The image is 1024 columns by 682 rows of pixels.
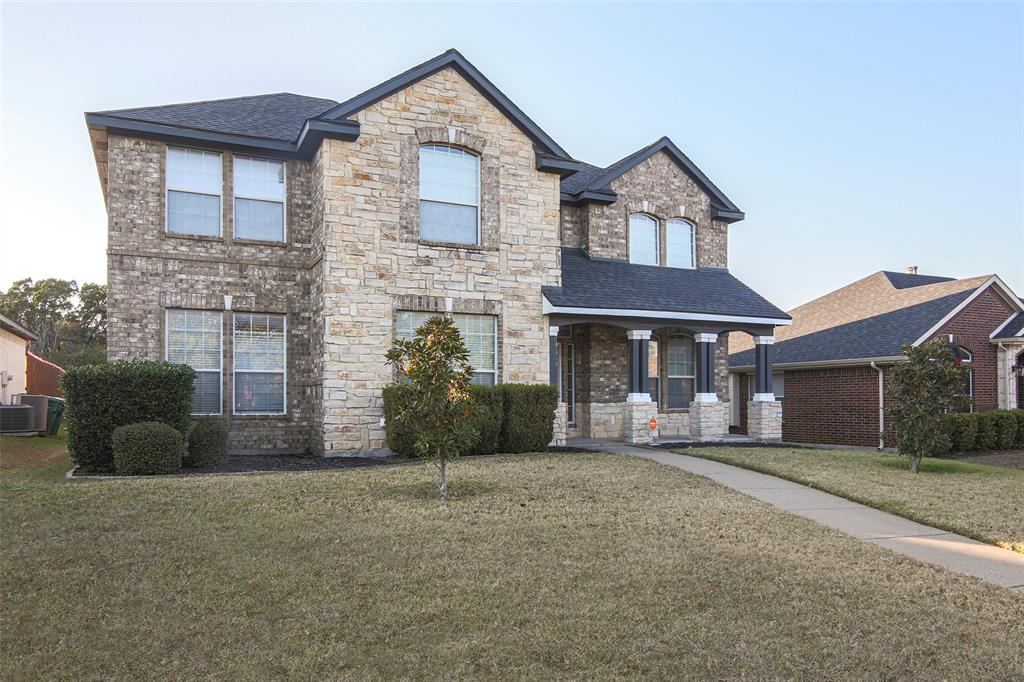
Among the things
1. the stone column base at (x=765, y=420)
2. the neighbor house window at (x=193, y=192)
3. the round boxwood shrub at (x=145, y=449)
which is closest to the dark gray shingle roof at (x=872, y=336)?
the stone column base at (x=765, y=420)

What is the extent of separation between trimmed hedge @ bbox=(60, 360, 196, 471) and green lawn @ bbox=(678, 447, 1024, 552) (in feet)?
30.5

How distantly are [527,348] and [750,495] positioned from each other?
6784mm

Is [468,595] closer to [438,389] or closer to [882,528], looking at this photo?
[438,389]

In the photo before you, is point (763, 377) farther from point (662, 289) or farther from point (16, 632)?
point (16, 632)

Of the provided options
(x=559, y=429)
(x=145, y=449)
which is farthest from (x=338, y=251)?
(x=559, y=429)

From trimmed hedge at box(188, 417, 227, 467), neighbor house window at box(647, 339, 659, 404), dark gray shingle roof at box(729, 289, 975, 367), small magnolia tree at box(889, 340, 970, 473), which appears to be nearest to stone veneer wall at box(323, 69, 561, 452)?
trimmed hedge at box(188, 417, 227, 467)

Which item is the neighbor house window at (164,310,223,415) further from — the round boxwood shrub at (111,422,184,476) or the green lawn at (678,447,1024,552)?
the green lawn at (678,447,1024,552)

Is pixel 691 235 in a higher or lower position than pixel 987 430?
higher

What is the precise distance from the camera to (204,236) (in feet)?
46.9

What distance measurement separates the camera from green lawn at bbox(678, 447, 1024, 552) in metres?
8.14

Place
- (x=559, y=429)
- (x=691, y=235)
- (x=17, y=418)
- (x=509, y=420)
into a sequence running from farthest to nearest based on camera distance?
1. (x=691, y=235)
2. (x=17, y=418)
3. (x=559, y=429)
4. (x=509, y=420)

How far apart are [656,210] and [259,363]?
34.2 feet

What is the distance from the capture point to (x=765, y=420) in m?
17.9

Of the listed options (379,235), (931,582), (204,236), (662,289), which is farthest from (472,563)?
(662,289)
